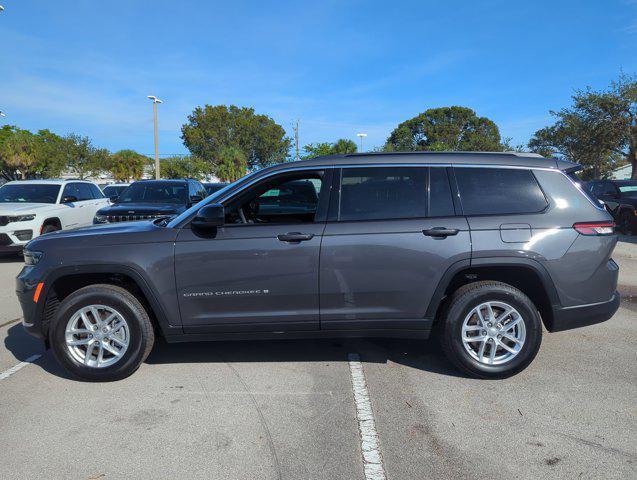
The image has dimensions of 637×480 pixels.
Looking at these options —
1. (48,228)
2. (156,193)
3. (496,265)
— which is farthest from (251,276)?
(48,228)

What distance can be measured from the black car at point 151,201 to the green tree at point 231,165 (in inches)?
1556

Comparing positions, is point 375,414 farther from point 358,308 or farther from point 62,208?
point 62,208

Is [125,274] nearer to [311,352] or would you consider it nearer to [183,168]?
[311,352]

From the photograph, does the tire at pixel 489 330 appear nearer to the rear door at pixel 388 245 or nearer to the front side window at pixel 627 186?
the rear door at pixel 388 245

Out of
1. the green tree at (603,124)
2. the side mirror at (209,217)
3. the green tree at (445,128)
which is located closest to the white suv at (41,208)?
the side mirror at (209,217)

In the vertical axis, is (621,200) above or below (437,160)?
below

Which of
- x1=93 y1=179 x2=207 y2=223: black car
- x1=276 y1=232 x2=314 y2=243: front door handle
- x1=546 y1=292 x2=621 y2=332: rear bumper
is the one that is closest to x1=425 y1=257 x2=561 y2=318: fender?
x1=546 y1=292 x2=621 y2=332: rear bumper

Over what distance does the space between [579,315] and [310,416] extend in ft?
7.90

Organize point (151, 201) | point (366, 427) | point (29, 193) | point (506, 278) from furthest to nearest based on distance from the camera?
point (29, 193), point (151, 201), point (506, 278), point (366, 427)

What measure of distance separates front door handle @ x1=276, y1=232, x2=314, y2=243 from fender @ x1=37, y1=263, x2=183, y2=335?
1146 mm

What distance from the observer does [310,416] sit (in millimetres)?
3340

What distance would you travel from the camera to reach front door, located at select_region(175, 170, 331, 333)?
3.77 metres

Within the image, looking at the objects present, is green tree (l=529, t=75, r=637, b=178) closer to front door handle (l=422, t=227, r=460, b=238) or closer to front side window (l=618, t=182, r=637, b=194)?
front side window (l=618, t=182, r=637, b=194)

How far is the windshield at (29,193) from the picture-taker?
10.2 m
